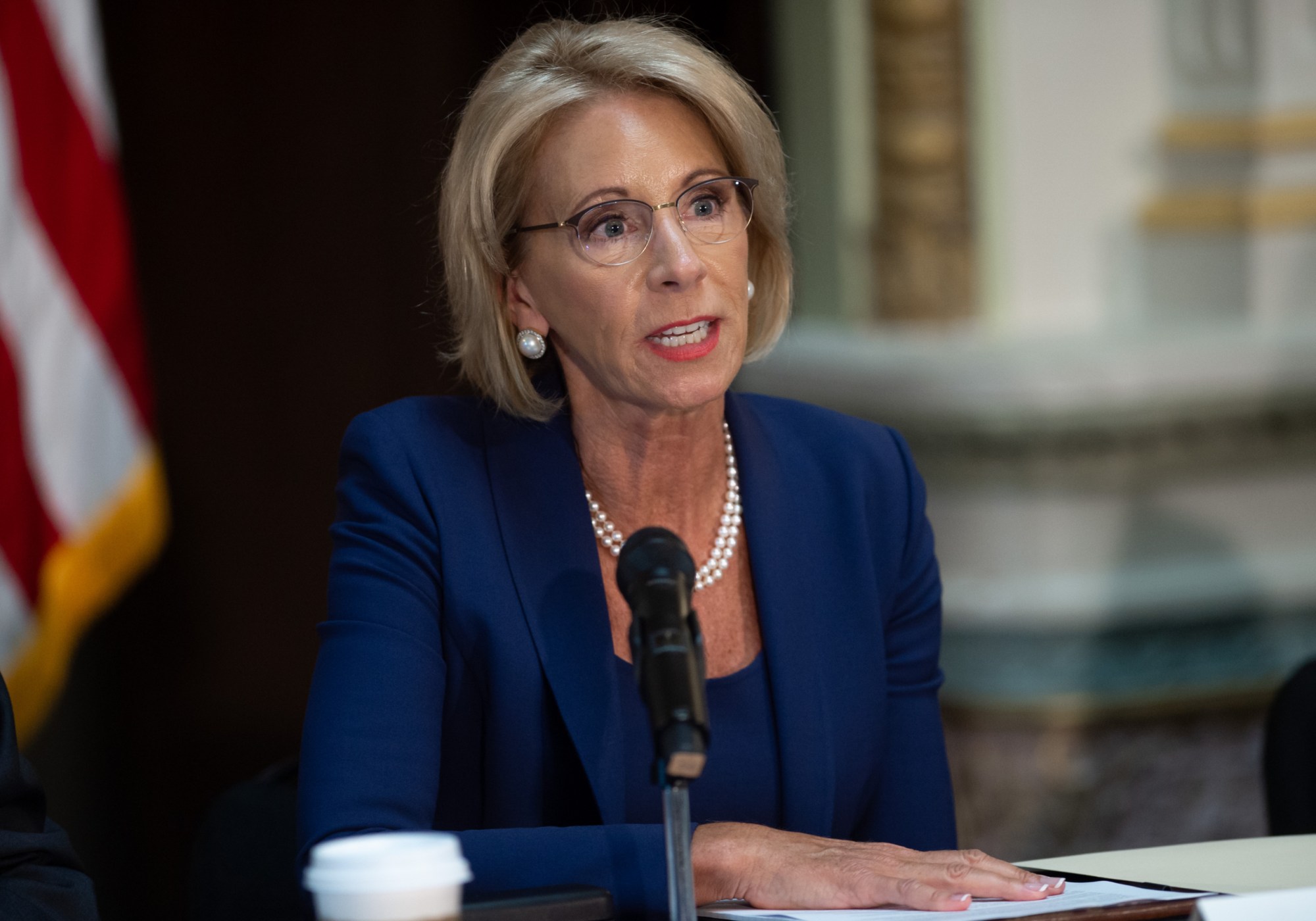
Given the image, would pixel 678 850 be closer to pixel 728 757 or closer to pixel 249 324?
pixel 728 757

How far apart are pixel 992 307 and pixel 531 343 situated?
74.7 inches

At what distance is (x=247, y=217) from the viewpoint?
12.0 ft

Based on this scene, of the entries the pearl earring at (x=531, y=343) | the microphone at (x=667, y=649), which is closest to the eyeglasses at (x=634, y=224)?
the pearl earring at (x=531, y=343)

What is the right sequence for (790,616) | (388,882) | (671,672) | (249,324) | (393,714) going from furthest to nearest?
(249,324) → (790,616) → (393,714) → (671,672) → (388,882)

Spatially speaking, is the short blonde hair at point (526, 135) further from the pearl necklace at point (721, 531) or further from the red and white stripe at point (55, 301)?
the red and white stripe at point (55, 301)

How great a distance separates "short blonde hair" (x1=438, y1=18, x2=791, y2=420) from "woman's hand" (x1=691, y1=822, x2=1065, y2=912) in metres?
0.60

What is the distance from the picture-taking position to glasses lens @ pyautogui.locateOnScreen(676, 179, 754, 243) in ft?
5.36

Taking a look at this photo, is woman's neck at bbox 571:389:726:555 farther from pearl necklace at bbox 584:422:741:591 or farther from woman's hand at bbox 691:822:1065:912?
woman's hand at bbox 691:822:1065:912

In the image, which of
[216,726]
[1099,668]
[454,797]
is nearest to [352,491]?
[454,797]

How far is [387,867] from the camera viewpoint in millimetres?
815

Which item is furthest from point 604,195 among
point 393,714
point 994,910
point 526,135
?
point 994,910

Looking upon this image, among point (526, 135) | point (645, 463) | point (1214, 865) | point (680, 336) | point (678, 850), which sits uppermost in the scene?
point (526, 135)

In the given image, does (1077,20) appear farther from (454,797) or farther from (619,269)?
(454,797)

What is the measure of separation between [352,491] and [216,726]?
241 centimetres
